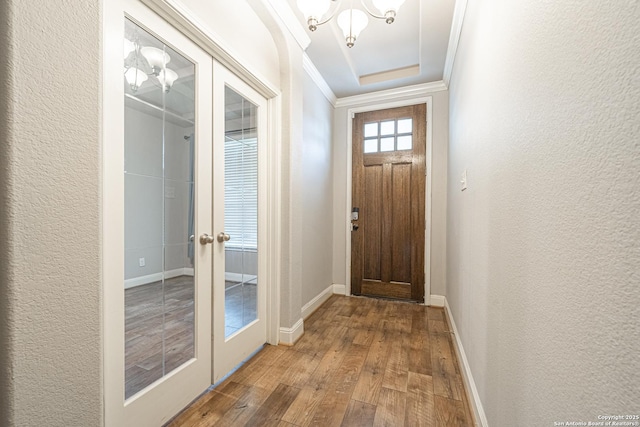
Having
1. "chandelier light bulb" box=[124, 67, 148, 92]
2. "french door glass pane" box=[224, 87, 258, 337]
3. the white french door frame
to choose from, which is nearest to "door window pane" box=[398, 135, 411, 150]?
"french door glass pane" box=[224, 87, 258, 337]

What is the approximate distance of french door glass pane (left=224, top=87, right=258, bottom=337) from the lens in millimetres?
1707

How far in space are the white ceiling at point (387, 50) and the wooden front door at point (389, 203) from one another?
0.39m

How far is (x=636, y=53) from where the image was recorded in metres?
0.39

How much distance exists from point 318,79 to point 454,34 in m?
1.39

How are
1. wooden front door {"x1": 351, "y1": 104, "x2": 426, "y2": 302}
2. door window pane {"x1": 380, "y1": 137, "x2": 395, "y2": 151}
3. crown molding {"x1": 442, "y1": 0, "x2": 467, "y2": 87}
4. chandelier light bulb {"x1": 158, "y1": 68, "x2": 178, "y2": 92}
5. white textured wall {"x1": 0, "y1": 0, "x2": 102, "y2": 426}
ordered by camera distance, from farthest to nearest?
1. door window pane {"x1": 380, "y1": 137, "x2": 395, "y2": 151}
2. wooden front door {"x1": 351, "y1": 104, "x2": 426, "y2": 302}
3. crown molding {"x1": 442, "y1": 0, "x2": 467, "y2": 87}
4. chandelier light bulb {"x1": 158, "y1": 68, "x2": 178, "y2": 92}
5. white textured wall {"x1": 0, "y1": 0, "x2": 102, "y2": 426}

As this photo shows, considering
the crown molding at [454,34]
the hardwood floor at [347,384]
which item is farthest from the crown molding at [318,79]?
the hardwood floor at [347,384]

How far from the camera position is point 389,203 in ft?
10.7

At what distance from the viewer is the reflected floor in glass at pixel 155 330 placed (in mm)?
1146

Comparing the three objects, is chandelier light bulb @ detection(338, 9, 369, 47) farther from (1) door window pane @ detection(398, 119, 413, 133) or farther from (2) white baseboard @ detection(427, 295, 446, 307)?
(2) white baseboard @ detection(427, 295, 446, 307)

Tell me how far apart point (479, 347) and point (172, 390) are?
5.18 ft

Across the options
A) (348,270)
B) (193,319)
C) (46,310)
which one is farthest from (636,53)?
(348,270)

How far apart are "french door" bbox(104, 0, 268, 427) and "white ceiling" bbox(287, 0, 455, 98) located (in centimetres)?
110

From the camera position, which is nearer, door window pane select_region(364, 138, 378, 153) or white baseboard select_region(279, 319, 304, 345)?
white baseboard select_region(279, 319, 304, 345)

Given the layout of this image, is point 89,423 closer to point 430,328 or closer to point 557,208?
point 557,208
